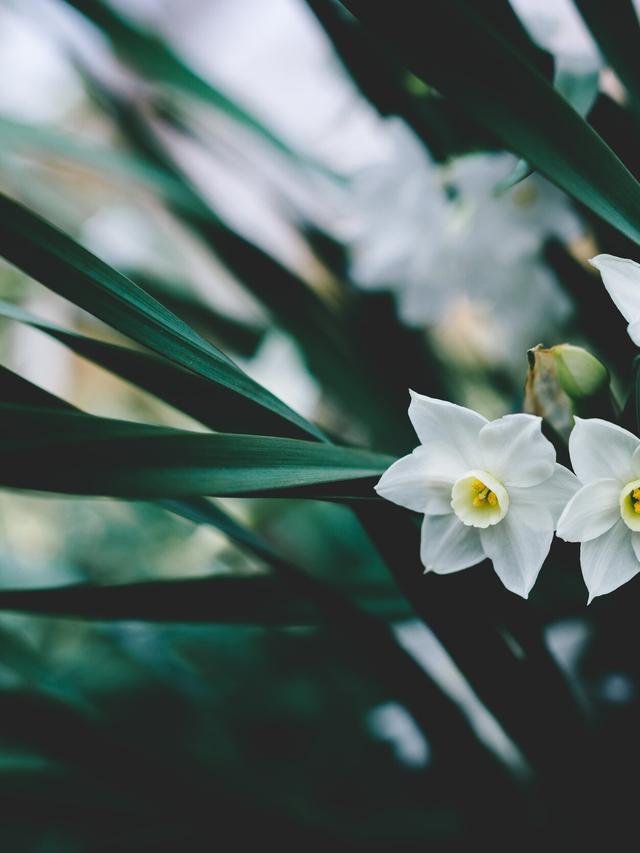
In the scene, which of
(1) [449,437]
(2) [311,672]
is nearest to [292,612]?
(1) [449,437]

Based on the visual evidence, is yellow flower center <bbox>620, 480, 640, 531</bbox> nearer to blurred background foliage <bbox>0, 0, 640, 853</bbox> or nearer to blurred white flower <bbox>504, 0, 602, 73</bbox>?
blurred background foliage <bbox>0, 0, 640, 853</bbox>

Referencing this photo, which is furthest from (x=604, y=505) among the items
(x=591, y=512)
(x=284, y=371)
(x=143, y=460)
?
(x=284, y=371)

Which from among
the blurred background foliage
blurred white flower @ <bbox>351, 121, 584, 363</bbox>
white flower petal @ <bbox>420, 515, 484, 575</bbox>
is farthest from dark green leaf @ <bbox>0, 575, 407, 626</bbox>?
blurred white flower @ <bbox>351, 121, 584, 363</bbox>

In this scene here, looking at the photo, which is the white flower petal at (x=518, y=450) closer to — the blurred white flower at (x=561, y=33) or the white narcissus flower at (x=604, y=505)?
the white narcissus flower at (x=604, y=505)

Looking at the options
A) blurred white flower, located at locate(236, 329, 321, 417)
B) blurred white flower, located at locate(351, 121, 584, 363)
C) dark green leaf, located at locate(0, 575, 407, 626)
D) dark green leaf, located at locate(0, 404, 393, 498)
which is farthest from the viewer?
blurred white flower, located at locate(236, 329, 321, 417)

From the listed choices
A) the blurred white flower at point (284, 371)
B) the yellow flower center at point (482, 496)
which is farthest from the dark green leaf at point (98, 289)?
the blurred white flower at point (284, 371)

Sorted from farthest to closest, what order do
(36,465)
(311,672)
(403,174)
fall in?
1. (311,672)
2. (403,174)
3. (36,465)

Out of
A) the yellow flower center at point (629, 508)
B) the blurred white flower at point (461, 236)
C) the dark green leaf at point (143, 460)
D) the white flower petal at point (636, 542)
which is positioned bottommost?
the white flower petal at point (636, 542)

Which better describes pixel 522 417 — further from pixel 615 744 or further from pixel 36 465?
pixel 615 744
